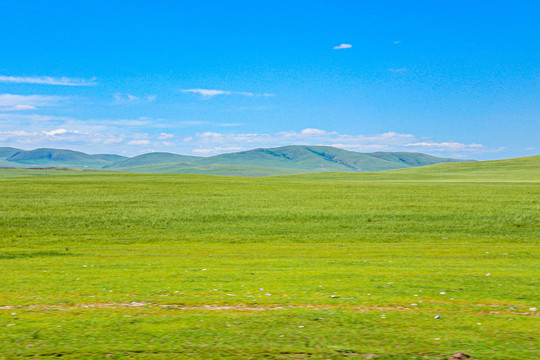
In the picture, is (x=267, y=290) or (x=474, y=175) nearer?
(x=267, y=290)

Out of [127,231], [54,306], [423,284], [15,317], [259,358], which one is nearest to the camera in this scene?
[259,358]

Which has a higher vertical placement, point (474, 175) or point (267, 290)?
point (474, 175)

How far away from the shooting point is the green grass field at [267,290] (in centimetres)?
745

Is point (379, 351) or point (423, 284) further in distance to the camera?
point (423, 284)

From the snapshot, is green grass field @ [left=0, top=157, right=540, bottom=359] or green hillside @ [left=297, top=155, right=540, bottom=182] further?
green hillside @ [left=297, top=155, right=540, bottom=182]

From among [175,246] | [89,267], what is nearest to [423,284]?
[89,267]

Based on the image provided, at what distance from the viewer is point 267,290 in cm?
1156

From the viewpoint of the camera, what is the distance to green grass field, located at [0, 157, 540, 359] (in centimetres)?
745

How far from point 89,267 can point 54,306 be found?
6.21 metres

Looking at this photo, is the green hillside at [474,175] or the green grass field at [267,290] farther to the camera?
the green hillside at [474,175]

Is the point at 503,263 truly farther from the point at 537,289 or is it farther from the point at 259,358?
the point at 259,358

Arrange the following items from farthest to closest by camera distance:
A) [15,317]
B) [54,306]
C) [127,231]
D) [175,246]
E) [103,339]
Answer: [127,231], [175,246], [54,306], [15,317], [103,339]

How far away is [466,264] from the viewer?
54.0 ft

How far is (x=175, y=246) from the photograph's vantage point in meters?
24.1
